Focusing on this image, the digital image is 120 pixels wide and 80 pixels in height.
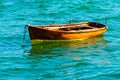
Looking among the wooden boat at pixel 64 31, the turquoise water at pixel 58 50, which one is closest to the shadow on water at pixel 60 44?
the turquoise water at pixel 58 50

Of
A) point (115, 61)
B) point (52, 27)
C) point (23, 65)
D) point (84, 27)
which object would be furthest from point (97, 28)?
point (23, 65)

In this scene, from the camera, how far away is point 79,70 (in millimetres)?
17672

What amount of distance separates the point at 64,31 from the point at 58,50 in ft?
4.58

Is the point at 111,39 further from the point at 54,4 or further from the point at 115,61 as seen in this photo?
the point at 54,4

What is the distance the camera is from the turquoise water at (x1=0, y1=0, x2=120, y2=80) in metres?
17.3

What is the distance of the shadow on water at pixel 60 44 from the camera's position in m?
20.9

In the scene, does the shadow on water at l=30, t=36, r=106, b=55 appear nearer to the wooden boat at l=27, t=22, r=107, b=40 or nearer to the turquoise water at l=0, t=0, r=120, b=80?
the turquoise water at l=0, t=0, r=120, b=80

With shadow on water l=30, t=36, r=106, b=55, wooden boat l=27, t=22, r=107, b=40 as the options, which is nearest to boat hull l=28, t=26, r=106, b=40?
wooden boat l=27, t=22, r=107, b=40

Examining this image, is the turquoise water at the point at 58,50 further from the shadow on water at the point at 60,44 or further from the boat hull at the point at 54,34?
the boat hull at the point at 54,34

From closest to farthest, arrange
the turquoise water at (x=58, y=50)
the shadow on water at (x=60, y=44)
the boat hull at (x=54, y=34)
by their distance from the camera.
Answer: the turquoise water at (x=58, y=50) → the shadow on water at (x=60, y=44) → the boat hull at (x=54, y=34)

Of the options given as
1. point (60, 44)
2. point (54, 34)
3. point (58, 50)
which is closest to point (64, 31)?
point (54, 34)

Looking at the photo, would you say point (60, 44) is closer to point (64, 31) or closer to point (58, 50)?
point (64, 31)

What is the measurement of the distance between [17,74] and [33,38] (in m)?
4.73

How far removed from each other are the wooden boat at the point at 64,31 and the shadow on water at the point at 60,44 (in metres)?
0.29
